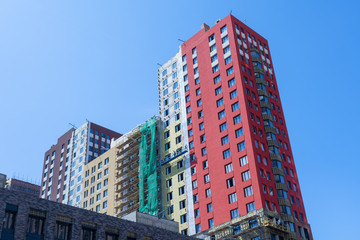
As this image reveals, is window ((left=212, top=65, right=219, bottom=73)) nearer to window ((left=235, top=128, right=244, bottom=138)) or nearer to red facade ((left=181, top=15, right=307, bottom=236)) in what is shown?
red facade ((left=181, top=15, right=307, bottom=236))

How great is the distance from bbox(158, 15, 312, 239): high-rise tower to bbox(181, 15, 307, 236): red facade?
0.64ft

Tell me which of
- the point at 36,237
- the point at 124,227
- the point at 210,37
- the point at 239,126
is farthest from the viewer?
the point at 210,37

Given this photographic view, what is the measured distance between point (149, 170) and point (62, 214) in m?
58.1

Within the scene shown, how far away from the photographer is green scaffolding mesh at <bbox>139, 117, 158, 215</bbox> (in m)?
98.6

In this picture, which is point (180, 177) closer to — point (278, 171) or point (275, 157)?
point (275, 157)

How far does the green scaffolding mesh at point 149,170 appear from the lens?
323ft

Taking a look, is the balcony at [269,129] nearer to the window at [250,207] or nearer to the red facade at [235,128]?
the red facade at [235,128]

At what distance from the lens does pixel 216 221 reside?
82.8 m

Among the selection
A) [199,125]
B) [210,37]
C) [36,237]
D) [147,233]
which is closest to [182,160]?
[199,125]

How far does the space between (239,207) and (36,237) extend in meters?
45.2

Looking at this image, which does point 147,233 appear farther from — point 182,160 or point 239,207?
point 182,160

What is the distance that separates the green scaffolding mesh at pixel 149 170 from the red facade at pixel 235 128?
11978 mm

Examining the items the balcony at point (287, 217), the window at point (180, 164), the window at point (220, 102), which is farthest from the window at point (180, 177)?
the balcony at point (287, 217)

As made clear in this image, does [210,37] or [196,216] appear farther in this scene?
[210,37]
